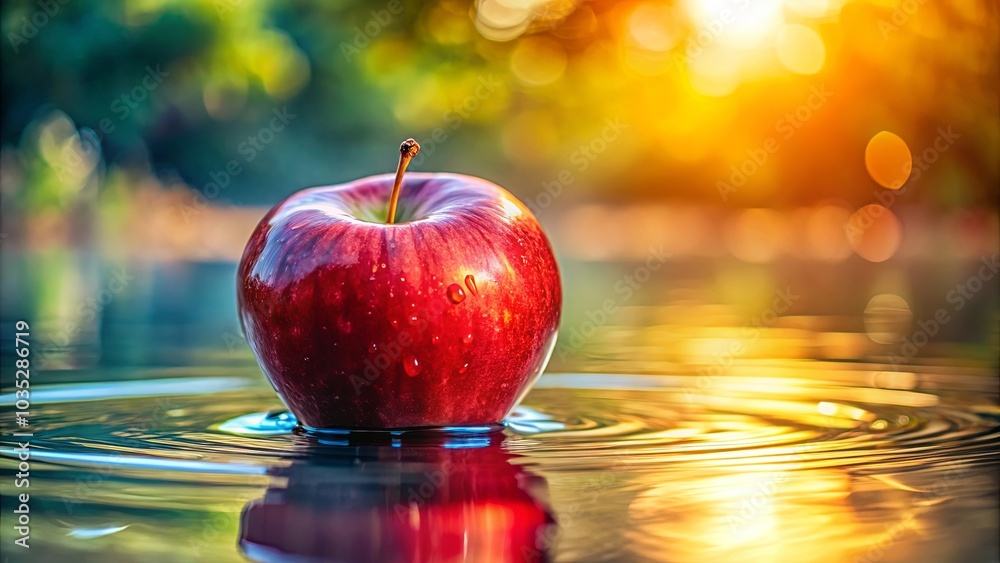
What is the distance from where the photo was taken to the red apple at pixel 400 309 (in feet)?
12.9

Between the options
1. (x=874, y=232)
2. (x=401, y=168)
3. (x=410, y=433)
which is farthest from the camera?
(x=874, y=232)

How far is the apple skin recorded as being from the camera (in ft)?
12.9

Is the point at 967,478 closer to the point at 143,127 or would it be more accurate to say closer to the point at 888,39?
the point at 888,39

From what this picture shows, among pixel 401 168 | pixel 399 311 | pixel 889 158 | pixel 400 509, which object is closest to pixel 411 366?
pixel 399 311

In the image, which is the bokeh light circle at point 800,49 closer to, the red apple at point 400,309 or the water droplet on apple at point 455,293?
the red apple at point 400,309

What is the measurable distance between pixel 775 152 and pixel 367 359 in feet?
161

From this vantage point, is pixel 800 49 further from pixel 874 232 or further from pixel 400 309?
pixel 400 309

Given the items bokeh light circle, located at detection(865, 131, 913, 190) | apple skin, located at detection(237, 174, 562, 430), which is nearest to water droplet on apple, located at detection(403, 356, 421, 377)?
apple skin, located at detection(237, 174, 562, 430)

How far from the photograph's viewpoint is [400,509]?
296 cm

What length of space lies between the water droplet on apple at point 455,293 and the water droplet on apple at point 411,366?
0.20 meters

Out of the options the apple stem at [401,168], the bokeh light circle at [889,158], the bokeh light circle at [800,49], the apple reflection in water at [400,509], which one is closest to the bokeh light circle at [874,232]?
the bokeh light circle at [889,158]

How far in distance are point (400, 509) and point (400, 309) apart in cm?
103

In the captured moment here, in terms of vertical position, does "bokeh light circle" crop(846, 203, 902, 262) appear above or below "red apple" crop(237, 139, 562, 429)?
above

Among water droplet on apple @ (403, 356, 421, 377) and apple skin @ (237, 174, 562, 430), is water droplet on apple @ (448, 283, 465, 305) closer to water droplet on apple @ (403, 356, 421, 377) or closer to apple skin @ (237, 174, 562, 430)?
apple skin @ (237, 174, 562, 430)
